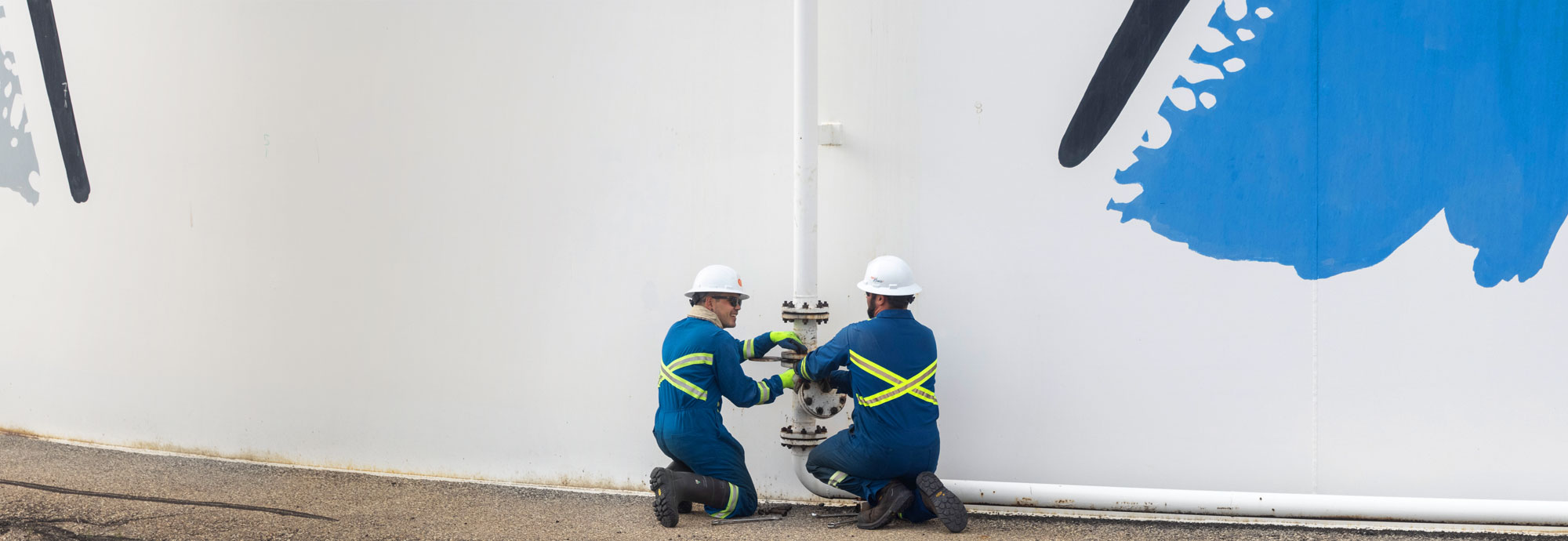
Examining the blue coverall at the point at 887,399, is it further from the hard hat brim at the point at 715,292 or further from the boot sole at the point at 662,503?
the boot sole at the point at 662,503

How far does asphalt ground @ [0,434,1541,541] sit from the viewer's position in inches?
181

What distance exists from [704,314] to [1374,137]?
3.20 m

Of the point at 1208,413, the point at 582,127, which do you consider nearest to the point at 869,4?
the point at 582,127

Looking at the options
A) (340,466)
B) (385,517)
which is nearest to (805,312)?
(385,517)

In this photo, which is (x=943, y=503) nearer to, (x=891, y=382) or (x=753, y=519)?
(x=891, y=382)

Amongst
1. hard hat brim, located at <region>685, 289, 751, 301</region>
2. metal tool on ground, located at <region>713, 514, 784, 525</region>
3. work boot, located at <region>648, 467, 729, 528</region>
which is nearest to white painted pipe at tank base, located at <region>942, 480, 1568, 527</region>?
metal tool on ground, located at <region>713, 514, 784, 525</region>

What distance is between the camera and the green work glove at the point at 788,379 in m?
4.93

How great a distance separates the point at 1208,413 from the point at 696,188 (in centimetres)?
274

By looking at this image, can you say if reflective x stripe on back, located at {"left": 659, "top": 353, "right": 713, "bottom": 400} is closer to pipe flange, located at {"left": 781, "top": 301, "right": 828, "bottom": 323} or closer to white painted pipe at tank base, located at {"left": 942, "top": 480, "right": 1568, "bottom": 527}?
pipe flange, located at {"left": 781, "top": 301, "right": 828, "bottom": 323}

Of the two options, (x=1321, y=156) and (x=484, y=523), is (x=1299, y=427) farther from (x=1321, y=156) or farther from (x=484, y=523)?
(x=484, y=523)

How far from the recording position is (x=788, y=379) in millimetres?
4926

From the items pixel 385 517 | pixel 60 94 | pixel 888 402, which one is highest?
pixel 60 94

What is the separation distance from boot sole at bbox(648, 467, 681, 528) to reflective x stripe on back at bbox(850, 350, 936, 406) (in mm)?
972

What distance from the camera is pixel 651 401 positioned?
18.0ft
